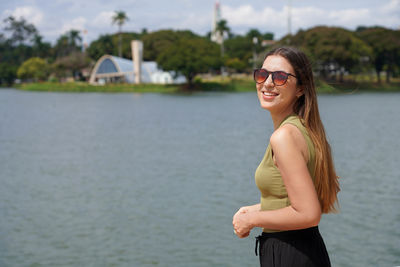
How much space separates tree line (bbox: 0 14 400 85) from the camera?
6369 centimetres

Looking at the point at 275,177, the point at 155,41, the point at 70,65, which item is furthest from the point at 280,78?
the point at 155,41

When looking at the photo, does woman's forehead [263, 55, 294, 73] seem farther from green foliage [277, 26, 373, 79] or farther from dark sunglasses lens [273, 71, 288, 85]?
green foliage [277, 26, 373, 79]

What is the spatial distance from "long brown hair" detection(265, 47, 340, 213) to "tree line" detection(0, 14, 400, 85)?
45513 millimetres

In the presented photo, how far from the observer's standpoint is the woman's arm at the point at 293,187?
1.77 metres

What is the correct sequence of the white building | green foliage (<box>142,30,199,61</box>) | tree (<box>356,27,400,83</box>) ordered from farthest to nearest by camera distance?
green foliage (<box>142,30,199,61</box>) → the white building → tree (<box>356,27,400,83</box>)

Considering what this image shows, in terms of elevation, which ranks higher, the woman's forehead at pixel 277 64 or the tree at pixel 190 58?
the tree at pixel 190 58

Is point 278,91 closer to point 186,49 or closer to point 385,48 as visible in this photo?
point 186,49

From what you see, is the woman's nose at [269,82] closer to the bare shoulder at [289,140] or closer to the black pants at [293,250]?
the bare shoulder at [289,140]

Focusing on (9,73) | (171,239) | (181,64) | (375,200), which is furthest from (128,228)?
(9,73)

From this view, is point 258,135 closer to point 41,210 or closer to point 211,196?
point 211,196

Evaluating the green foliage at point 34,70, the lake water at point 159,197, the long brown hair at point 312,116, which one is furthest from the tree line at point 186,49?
the long brown hair at point 312,116

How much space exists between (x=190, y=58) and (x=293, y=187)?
6280 cm

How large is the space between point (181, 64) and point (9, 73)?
3962 centimetres

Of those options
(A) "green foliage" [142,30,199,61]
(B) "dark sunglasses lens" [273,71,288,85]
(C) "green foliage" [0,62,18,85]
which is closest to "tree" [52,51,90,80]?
(C) "green foliage" [0,62,18,85]
